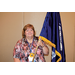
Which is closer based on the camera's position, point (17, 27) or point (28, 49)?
point (28, 49)

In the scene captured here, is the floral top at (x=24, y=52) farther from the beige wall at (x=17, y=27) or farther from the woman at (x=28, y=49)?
the beige wall at (x=17, y=27)

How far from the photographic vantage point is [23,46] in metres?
0.91

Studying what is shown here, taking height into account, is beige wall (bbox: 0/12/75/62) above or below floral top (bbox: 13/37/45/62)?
above

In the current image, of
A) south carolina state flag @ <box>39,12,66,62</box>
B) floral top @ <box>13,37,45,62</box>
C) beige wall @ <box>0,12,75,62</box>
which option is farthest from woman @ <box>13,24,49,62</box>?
beige wall @ <box>0,12,75,62</box>

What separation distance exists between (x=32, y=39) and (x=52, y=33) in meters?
0.40

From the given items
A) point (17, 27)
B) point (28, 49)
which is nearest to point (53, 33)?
point (28, 49)

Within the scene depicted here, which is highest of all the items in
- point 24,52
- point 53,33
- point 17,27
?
point 17,27

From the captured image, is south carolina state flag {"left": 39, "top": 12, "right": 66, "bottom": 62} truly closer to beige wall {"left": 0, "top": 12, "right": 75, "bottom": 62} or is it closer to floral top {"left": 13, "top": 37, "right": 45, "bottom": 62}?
floral top {"left": 13, "top": 37, "right": 45, "bottom": 62}

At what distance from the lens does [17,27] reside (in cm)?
137

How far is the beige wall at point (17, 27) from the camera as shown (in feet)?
4.37

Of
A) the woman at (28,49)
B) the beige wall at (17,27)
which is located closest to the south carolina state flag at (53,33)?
the woman at (28,49)

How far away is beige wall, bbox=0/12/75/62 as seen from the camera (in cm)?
133

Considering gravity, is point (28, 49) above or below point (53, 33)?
below

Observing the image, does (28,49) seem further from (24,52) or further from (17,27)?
(17,27)
